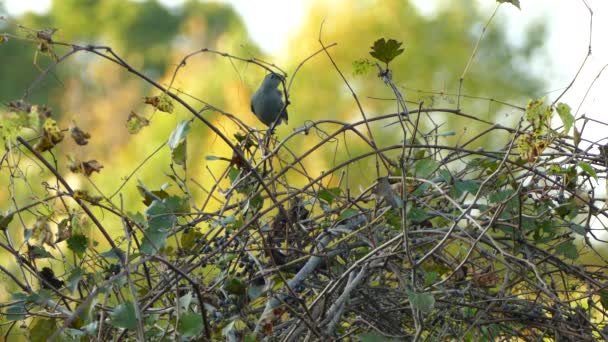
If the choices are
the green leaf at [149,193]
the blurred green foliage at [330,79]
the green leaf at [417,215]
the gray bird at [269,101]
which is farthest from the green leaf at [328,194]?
the blurred green foliage at [330,79]

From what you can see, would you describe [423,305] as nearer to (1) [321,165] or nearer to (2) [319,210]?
(2) [319,210]

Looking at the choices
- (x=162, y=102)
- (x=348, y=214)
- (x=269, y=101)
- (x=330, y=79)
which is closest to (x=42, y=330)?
(x=162, y=102)

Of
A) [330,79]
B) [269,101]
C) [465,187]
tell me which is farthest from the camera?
[330,79]

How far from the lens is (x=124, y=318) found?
Answer: 2.79ft

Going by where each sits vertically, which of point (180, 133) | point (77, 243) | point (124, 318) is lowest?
point (124, 318)

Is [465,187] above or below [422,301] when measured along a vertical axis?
above

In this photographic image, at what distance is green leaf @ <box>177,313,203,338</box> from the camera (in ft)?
2.82

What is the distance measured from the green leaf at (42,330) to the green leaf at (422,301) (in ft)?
1.41

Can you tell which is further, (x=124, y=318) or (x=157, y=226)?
(x=157, y=226)

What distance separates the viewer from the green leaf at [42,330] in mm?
987

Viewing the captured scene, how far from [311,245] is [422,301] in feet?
0.90

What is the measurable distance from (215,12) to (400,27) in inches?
61.1

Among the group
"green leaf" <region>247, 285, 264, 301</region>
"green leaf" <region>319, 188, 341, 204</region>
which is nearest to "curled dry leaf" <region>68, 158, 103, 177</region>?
"green leaf" <region>247, 285, 264, 301</region>

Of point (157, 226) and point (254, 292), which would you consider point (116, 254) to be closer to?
point (157, 226)
